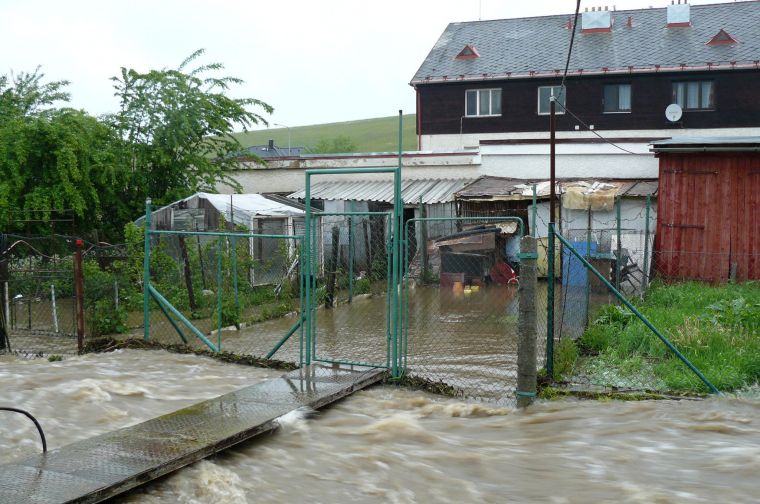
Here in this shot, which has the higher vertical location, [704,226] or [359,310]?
[704,226]

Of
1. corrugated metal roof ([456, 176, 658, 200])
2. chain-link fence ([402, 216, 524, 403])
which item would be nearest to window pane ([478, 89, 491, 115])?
corrugated metal roof ([456, 176, 658, 200])

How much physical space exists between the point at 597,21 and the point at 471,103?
6.04 meters

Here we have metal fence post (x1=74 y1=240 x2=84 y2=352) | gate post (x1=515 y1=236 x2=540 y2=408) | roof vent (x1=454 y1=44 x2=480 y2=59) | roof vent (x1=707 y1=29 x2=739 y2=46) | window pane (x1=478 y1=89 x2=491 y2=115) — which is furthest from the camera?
roof vent (x1=454 y1=44 x2=480 y2=59)

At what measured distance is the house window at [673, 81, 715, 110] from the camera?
93.8 feet

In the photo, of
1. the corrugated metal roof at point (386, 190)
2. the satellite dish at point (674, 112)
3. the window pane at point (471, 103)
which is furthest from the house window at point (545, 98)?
the corrugated metal roof at point (386, 190)

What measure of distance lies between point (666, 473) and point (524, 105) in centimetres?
2498

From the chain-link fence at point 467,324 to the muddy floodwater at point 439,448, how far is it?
1.11m

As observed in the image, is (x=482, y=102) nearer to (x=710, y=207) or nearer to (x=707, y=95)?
(x=707, y=95)

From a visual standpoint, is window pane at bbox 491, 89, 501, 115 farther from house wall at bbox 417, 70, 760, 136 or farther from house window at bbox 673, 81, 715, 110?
house window at bbox 673, 81, 715, 110

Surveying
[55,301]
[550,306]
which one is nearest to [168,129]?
[55,301]

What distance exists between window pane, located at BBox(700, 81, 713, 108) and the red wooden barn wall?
12.9 m

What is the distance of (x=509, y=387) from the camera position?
929 centimetres

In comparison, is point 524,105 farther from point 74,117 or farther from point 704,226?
point 74,117

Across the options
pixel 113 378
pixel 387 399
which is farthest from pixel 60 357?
pixel 387 399
